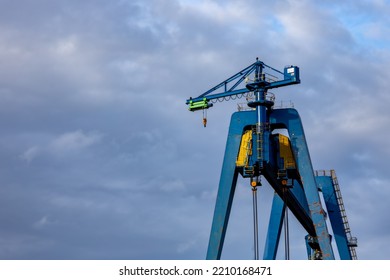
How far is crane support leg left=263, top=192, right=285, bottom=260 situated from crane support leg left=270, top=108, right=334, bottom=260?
12356 millimetres

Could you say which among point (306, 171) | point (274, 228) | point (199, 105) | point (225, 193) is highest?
point (199, 105)

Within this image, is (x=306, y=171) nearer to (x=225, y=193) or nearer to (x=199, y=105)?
(x=225, y=193)

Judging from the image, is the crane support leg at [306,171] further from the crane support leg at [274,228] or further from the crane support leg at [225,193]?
the crane support leg at [274,228]

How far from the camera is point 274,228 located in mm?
61500

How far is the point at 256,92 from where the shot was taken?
161 feet

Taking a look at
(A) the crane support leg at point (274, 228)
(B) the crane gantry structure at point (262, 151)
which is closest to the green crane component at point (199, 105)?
(B) the crane gantry structure at point (262, 151)

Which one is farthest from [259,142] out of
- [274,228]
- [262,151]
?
[274,228]

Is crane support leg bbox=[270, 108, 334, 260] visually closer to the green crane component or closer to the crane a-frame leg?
the crane a-frame leg

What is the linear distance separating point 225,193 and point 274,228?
48.2 ft

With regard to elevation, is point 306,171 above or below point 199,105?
below

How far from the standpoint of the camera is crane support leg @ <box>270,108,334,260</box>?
155ft
